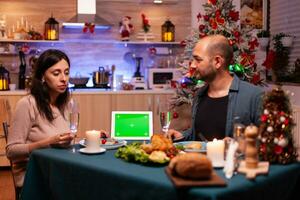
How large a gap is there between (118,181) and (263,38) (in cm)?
451

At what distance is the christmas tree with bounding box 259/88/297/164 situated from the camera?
188 cm

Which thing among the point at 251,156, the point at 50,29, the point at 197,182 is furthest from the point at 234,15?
the point at 197,182

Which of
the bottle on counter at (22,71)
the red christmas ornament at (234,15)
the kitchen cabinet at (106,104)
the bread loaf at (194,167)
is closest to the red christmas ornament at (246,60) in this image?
the red christmas ornament at (234,15)

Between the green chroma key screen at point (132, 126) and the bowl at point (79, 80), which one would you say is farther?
the bowl at point (79, 80)

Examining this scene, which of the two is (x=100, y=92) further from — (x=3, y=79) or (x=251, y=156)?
(x=251, y=156)

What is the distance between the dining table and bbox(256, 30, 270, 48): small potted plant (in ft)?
13.4

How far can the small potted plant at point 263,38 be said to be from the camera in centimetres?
584

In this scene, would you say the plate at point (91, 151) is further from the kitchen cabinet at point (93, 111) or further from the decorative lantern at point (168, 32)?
the decorative lantern at point (168, 32)

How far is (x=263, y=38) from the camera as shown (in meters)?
5.83

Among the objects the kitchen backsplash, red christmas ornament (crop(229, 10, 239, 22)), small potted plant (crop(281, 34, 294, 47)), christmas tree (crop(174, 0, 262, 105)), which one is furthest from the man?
the kitchen backsplash

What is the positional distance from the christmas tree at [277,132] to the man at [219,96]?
2.11ft

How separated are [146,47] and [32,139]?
3838mm

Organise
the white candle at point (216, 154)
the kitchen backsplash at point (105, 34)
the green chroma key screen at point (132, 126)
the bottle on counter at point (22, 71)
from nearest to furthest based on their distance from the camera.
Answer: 1. the white candle at point (216, 154)
2. the green chroma key screen at point (132, 126)
3. the bottle on counter at point (22, 71)
4. the kitchen backsplash at point (105, 34)

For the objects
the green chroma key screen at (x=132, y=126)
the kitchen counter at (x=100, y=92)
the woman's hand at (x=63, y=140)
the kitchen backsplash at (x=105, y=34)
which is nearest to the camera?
the woman's hand at (x=63, y=140)
